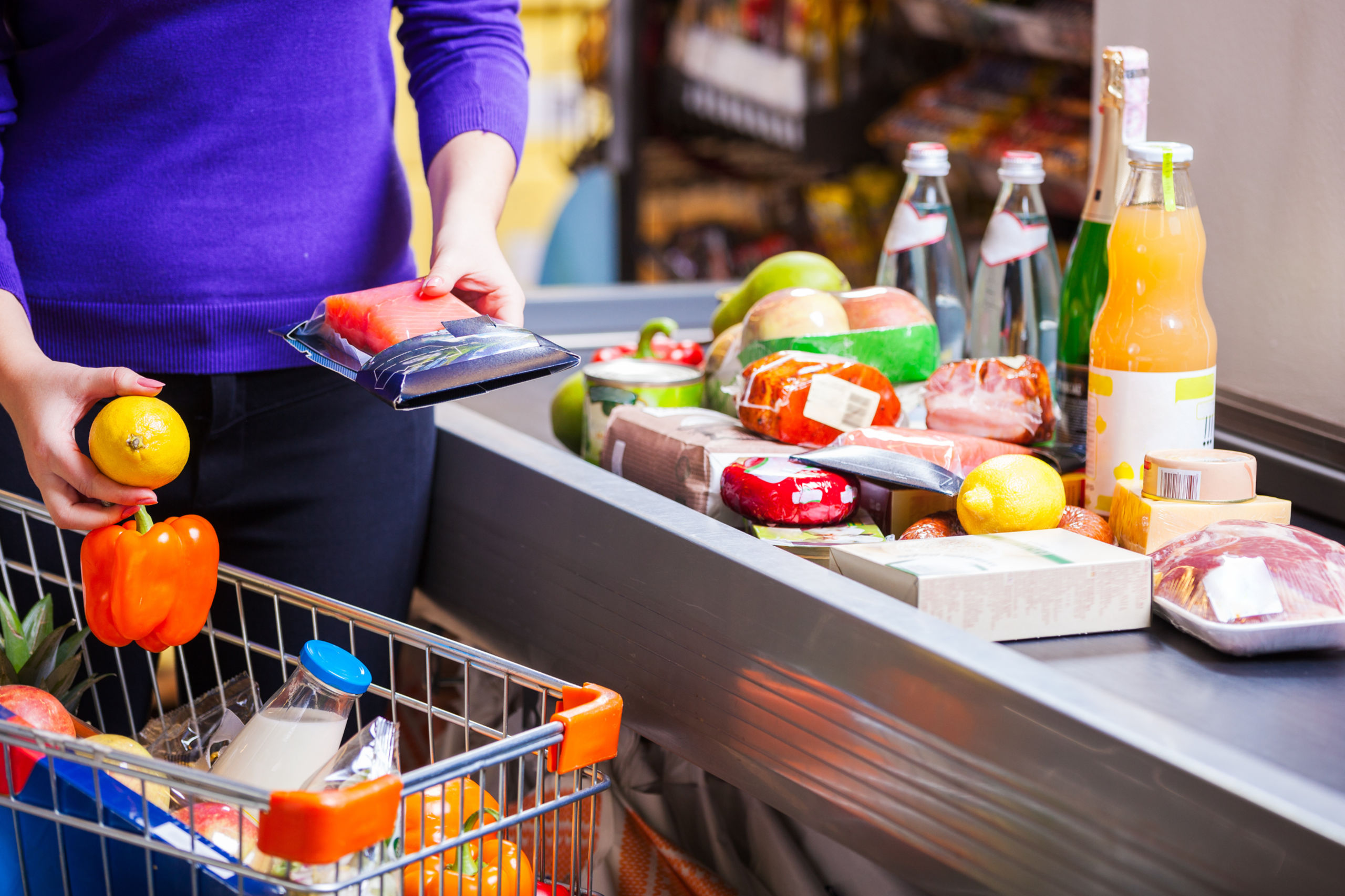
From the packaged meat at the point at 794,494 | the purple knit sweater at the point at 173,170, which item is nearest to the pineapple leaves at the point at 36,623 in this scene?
the purple knit sweater at the point at 173,170

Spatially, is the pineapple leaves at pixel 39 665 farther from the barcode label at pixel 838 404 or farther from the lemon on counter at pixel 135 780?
the barcode label at pixel 838 404

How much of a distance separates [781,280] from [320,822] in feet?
3.01

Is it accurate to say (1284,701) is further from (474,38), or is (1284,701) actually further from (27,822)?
(474,38)

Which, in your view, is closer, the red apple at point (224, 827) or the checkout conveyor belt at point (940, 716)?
the checkout conveyor belt at point (940, 716)

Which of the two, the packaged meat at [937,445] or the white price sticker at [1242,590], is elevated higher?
the packaged meat at [937,445]

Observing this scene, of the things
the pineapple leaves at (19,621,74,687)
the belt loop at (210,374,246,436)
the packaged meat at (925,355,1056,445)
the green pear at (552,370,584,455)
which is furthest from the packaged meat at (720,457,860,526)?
the pineapple leaves at (19,621,74,687)

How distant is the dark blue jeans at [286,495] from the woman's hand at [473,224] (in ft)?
0.70

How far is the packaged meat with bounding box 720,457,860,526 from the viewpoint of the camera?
997 millimetres

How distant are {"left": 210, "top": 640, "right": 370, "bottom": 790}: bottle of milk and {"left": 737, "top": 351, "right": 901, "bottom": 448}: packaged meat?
455mm

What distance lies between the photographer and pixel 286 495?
1188 millimetres

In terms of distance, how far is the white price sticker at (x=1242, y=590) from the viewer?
796 mm

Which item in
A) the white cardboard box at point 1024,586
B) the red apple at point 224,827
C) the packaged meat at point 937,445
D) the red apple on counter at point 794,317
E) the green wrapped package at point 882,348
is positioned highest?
the red apple on counter at point 794,317

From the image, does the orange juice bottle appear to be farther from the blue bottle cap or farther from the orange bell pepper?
the orange bell pepper

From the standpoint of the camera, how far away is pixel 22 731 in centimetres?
73
